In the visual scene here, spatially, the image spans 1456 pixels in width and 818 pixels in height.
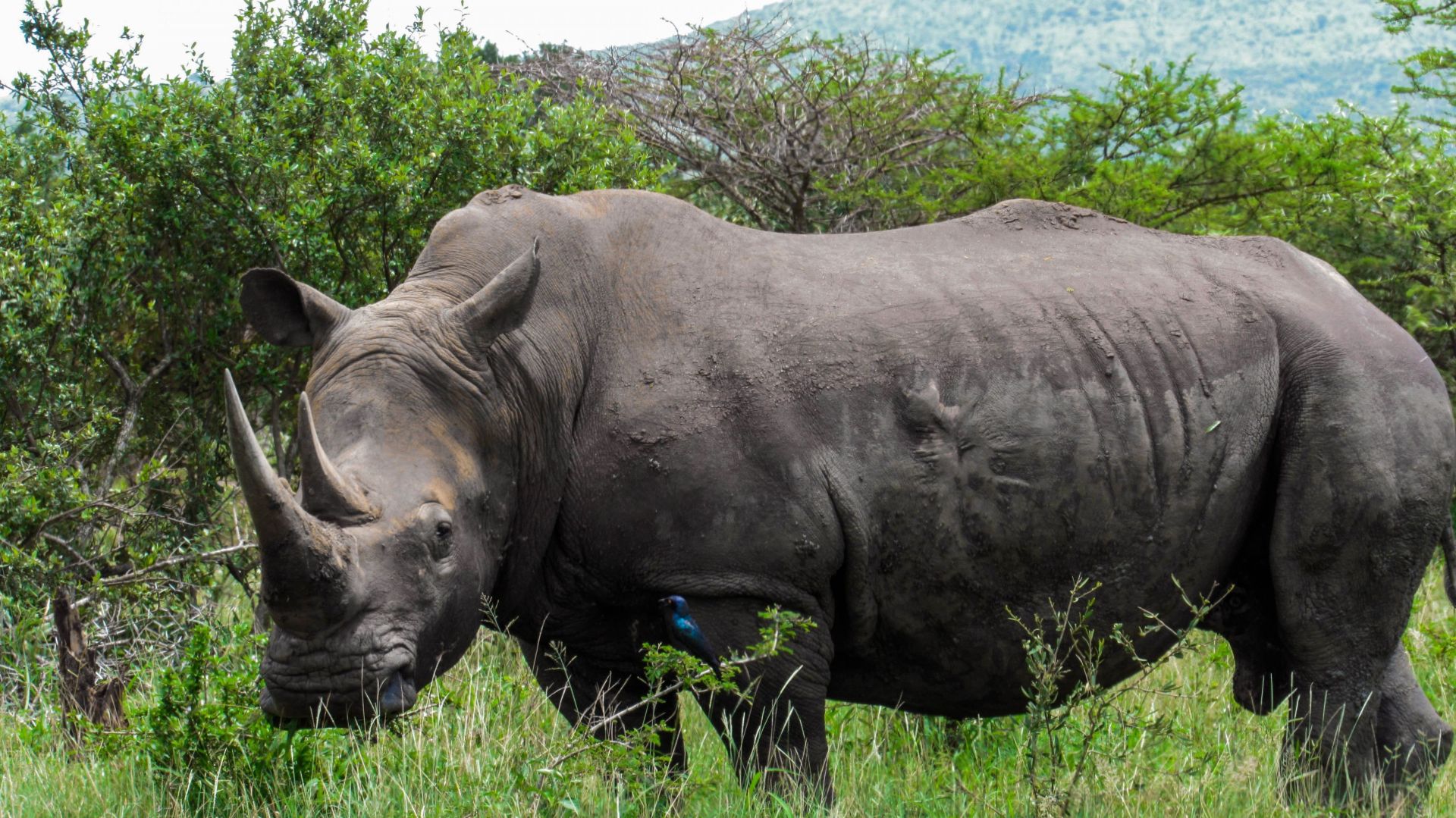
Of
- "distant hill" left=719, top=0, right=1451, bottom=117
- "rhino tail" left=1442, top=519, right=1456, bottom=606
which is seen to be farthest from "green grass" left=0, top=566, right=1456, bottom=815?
"distant hill" left=719, top=0, right=1451, bottom=117

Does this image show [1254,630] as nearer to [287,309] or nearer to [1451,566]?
[1451,566]

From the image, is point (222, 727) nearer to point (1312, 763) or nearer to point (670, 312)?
point (670, 312)

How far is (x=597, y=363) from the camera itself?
4.66 metres

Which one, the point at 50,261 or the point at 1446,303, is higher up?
the point at 50,261

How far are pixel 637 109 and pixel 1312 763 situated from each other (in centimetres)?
782

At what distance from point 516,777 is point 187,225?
158 inches

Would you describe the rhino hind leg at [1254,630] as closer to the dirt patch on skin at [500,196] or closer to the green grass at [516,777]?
the green grass at [516,777]

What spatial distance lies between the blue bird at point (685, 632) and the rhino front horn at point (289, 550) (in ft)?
3.16

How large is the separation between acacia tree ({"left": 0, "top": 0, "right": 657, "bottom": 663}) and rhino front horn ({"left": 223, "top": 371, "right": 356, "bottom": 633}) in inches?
115

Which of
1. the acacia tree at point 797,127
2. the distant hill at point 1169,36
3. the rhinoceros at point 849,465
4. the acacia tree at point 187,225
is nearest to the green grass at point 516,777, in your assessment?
the rhinoceros at point 849,465

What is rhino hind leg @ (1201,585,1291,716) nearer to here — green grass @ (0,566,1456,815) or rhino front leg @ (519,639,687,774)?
green grass @ (0,566,1456,815)

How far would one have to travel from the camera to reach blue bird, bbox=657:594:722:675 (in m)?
4.41

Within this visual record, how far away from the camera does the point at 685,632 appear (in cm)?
441

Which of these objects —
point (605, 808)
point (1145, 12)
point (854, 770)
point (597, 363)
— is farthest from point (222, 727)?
point (1145, 12)
